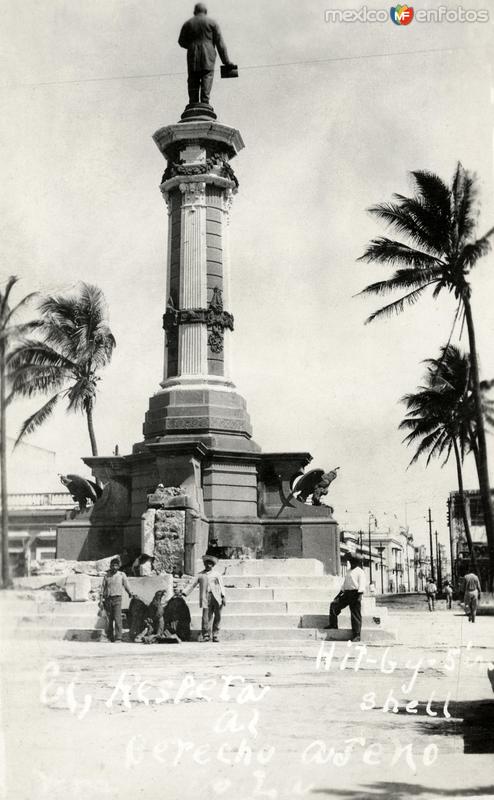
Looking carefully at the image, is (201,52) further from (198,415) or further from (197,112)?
(198,415)

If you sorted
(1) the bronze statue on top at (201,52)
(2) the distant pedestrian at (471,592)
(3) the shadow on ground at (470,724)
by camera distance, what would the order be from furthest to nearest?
1. (2) the distant pedestrian at (471,592)
2. (1) the bronze statue on top at (201,52)
3. (3) the shadow on ground at (470,724)

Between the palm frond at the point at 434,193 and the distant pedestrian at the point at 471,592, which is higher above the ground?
the palm frond at the point at 434,193

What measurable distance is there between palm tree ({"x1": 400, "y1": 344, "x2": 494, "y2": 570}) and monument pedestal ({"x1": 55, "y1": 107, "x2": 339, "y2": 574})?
3587 mm

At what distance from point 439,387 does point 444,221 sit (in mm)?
5746

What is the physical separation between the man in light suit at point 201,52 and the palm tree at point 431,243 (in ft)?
15.1

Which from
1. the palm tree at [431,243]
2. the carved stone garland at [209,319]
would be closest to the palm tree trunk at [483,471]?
the palm tree at [431,243]

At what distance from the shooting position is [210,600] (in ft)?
41.6

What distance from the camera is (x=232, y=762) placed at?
5.52 m

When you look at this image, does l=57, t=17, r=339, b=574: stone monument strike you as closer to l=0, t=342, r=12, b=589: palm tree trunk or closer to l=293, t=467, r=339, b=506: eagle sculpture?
l=293, t=467, r=339, b=506: eagle sculpture

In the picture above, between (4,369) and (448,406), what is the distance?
55.5ft

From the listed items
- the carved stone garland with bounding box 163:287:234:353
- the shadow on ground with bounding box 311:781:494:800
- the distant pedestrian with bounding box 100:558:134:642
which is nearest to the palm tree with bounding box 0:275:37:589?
the shadow on ground with bounding box 311:781:494:800

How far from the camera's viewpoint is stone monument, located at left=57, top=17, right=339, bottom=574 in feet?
56.6

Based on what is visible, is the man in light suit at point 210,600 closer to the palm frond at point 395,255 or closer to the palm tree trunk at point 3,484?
the palm tree trunk at point 3,484

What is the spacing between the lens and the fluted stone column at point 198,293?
58.8 ft
